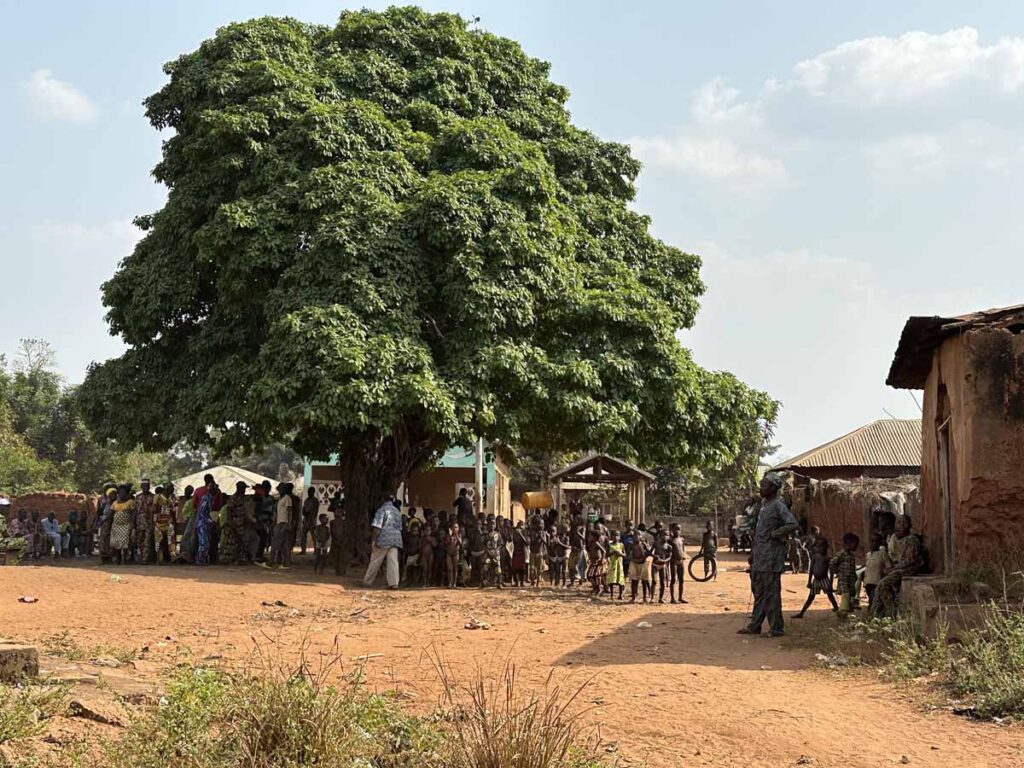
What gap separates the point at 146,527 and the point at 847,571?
484 inches

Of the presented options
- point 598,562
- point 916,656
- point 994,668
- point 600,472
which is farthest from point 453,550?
point 600,472

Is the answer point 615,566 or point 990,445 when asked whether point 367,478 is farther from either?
point 990,445

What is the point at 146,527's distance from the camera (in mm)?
17953

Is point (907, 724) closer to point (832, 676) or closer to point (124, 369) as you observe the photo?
point (832, 676)

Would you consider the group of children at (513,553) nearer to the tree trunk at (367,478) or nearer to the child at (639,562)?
the child at (639,562)

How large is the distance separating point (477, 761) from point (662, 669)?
448cm

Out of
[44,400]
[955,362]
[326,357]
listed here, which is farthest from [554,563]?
[44,400]

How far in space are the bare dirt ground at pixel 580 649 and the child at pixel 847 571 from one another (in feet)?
1.09

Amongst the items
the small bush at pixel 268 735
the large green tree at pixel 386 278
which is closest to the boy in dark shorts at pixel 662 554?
the large green tree at pixel 386 278

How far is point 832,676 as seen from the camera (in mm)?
8430

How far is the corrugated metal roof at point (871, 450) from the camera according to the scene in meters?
30.4

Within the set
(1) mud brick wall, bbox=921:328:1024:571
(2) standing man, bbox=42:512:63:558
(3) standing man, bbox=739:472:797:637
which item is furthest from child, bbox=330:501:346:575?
(1) mud brick wall, bbox=921:328:1024:571

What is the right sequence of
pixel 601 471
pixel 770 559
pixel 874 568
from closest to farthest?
pixel 770 559
pixel 874 568
pixel 601 471

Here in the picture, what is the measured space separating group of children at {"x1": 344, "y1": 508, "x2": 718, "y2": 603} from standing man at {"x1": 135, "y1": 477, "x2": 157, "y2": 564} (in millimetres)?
2941
